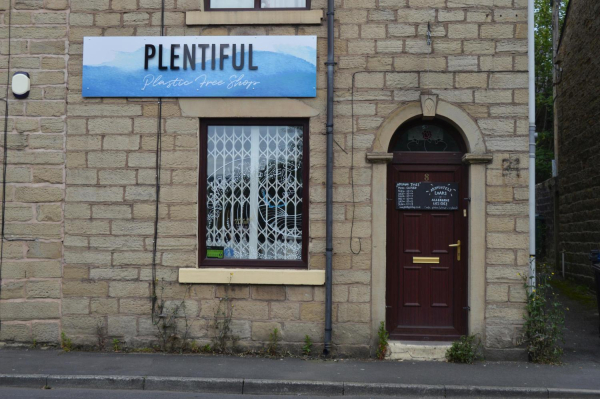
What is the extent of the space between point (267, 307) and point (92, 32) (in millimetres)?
4317

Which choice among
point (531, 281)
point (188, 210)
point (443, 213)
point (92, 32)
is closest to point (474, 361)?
point (531, 281)

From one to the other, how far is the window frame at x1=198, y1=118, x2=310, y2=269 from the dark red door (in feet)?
3.61

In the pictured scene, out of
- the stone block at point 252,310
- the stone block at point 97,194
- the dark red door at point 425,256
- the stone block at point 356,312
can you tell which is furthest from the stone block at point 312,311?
the stone block at point 97,194

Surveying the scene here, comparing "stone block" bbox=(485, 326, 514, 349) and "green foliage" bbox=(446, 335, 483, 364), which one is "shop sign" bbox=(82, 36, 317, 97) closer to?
"green foliage" bbox=(446, 335, 483, 364)

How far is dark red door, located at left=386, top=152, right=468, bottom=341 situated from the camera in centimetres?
844

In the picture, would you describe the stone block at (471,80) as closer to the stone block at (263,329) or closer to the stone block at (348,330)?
the stone block at (348,330)

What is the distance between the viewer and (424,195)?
8.48 metres

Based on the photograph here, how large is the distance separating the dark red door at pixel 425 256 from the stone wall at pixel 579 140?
587 centimetres

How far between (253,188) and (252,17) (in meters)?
2.24

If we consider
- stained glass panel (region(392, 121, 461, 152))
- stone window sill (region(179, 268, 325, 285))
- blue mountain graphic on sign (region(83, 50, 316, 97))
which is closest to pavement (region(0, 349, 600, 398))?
stone window sill (region(179, 268, 325, 285))

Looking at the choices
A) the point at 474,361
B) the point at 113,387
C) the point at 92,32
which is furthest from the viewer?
the point at 92,32

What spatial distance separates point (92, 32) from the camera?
8.62 metres

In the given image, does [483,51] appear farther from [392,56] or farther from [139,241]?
[139,241]

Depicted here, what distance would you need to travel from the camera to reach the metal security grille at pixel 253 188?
28.2 feet
